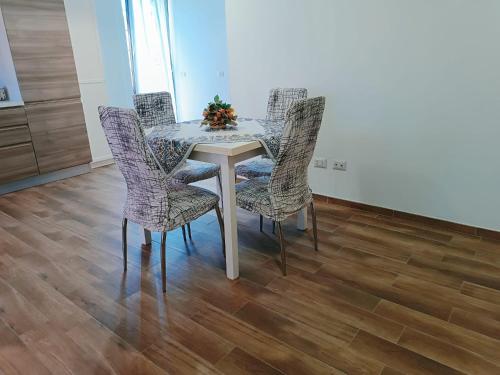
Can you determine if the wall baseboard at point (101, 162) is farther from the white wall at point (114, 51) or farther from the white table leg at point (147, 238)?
the white table leg at point (147, 238)

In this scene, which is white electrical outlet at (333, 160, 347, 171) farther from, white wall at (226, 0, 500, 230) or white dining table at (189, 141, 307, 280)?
white dining table at (189, 141, 307, 280)

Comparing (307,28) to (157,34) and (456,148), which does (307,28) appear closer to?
(456,148)

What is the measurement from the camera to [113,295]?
2.02m

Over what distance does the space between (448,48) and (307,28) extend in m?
1.12

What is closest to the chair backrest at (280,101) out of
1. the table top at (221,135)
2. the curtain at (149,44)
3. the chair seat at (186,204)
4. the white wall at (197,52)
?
the table top at (221,135)

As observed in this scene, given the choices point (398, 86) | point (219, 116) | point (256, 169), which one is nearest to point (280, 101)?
point (256, 169)

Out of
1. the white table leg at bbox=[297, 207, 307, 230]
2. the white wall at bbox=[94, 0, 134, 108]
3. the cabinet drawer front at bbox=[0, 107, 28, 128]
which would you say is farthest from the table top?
the white wall at bbox=[94, 0, 134, 108]

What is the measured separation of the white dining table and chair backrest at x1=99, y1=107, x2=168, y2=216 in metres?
0.28

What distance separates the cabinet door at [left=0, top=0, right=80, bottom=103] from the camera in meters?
3.65

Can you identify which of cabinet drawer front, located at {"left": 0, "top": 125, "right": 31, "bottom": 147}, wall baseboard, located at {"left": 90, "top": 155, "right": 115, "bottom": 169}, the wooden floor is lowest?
the wooden floor

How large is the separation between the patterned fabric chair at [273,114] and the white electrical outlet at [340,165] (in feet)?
2.19

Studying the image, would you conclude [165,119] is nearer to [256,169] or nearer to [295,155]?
[256,169]

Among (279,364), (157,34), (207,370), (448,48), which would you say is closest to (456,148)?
(448,48)

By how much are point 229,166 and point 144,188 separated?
0.49 metres
